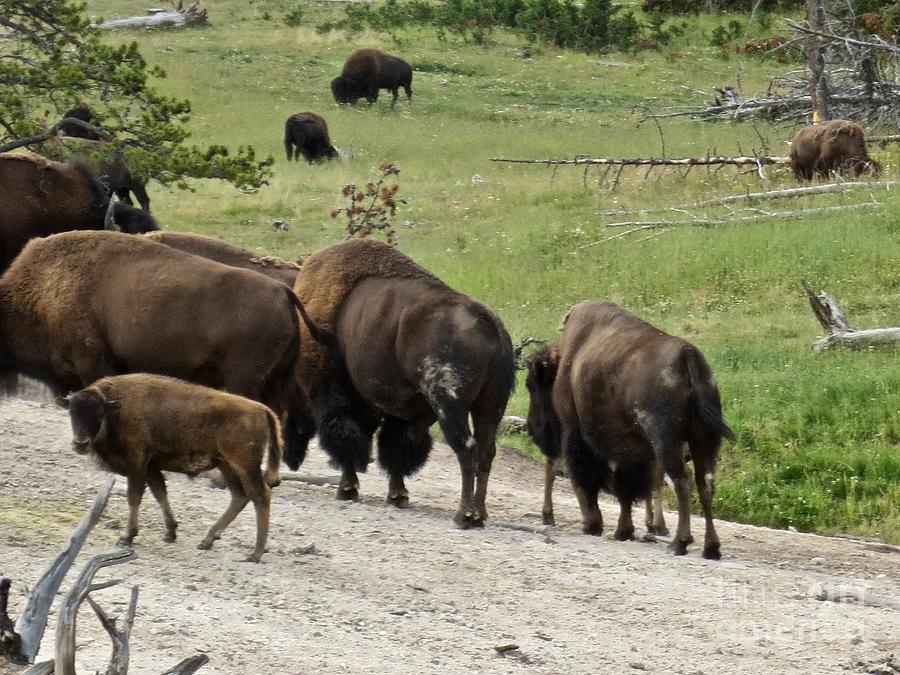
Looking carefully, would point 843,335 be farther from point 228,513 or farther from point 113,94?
point 228,513

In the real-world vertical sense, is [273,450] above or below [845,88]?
below

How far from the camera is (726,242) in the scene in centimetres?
1931

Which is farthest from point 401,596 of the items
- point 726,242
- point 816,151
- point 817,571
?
point 816,151

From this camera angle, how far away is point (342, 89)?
130 ft

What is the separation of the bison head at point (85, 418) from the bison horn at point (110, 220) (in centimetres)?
509

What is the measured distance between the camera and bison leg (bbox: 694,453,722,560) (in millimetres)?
8938

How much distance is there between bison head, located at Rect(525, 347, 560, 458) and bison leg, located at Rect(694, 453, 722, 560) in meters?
1.62

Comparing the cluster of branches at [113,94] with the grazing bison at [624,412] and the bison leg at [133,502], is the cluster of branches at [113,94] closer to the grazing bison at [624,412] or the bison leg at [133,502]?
the grazing bison at [624,412]

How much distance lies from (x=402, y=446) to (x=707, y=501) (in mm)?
2227

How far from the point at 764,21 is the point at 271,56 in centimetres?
1491

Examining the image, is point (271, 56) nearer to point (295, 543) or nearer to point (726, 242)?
point (726, 242)

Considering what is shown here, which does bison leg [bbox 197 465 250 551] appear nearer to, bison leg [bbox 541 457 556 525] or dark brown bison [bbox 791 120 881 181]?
bison leg [bbox 541 457 556 525]

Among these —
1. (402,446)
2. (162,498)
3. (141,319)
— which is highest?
(141,319)

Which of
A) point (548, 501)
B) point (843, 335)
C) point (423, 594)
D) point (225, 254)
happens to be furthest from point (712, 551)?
point (843, 335)
